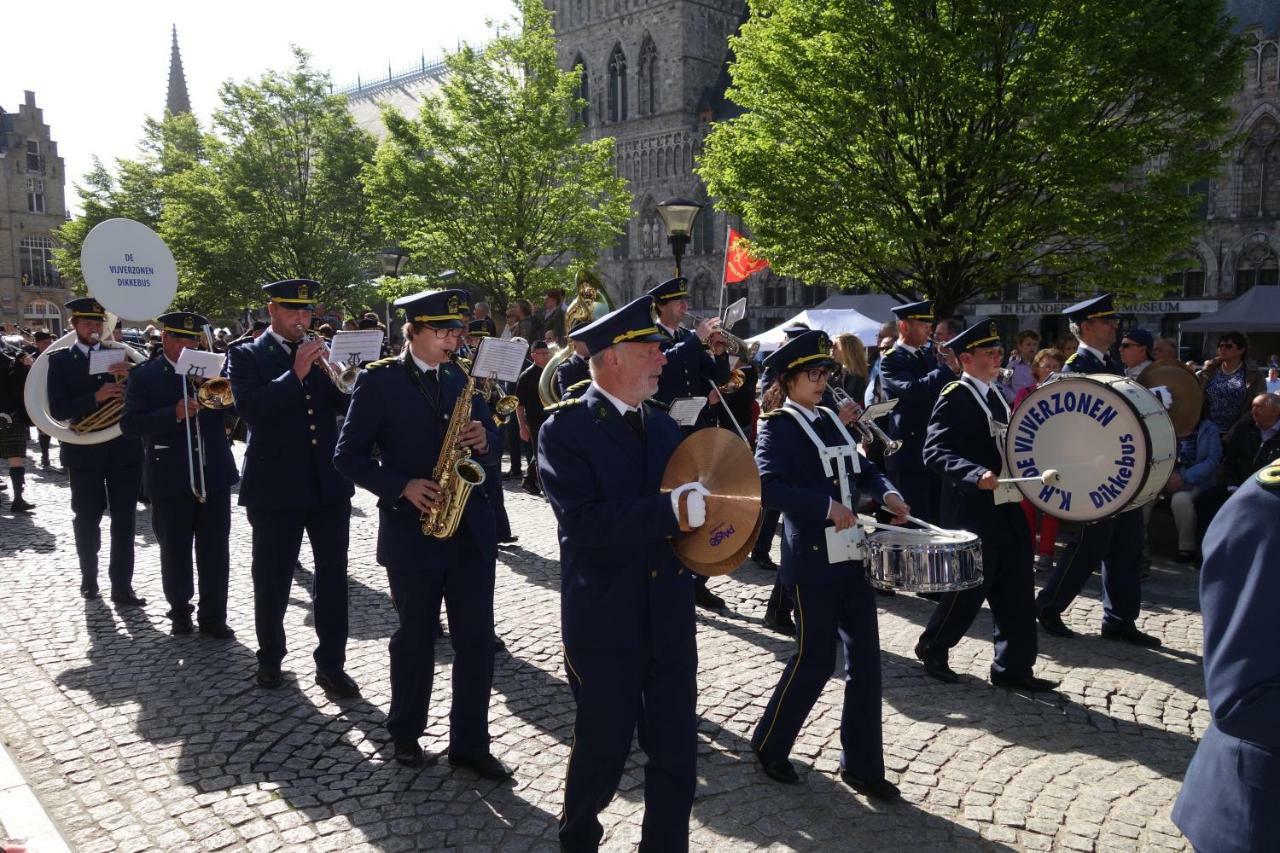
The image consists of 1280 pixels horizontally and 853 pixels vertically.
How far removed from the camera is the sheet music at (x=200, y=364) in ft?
23.0

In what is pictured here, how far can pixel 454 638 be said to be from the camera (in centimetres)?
490

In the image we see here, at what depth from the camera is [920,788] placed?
475cm

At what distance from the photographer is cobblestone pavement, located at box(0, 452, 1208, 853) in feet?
14.4

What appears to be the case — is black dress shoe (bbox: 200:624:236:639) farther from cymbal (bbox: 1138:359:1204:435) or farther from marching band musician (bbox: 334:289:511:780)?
cymbal (bbox: 1138:359:1204:435)

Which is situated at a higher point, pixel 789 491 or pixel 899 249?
pixel 899 249

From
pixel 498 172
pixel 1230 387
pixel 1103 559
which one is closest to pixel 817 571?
pixel 1103 559

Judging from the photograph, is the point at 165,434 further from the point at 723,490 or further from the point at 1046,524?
the point at 1046,524

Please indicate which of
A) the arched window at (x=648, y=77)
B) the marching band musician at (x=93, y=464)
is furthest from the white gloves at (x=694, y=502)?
the arched window at (x=648, y=77)

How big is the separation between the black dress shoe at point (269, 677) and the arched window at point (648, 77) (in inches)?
2178

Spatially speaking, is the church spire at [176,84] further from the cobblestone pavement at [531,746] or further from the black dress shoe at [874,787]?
the black dress shoe at [874,787]

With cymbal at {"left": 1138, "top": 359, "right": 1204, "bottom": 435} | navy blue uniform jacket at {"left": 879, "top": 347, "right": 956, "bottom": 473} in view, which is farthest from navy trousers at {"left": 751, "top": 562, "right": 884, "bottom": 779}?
cymbal at {"left": 1138, "top": 359, "right": 1204, "bottom": 435}

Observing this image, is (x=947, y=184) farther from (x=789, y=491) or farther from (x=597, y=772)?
(x=597, y=772)

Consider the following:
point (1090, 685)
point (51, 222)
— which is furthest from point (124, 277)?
point (51, 222)

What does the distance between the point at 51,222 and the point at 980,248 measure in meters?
81.8
